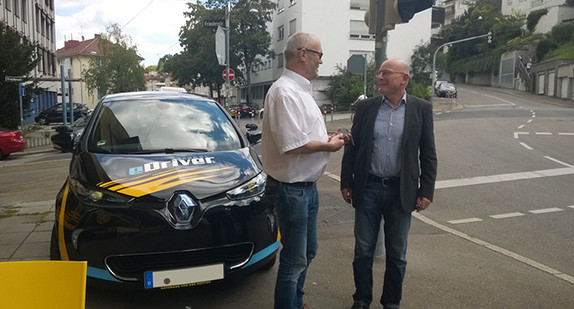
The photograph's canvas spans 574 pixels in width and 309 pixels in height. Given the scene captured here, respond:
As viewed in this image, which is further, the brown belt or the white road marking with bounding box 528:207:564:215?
the white road marking with bounding box 528:207:564:215

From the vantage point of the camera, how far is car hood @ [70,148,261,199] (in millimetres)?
3385

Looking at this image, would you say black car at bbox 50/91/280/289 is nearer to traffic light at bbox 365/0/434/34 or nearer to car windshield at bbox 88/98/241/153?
car windshield at bbox 88/98/241/153

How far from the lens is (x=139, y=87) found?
4375cm

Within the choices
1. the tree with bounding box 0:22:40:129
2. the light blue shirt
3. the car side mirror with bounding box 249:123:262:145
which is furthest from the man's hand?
the tree with bounding box 0:22:40:129

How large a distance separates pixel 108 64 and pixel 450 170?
37091 millimetres

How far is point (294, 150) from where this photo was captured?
110 inches

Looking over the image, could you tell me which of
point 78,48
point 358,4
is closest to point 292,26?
point 358,4

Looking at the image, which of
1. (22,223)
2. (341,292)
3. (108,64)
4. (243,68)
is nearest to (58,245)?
(341,292)

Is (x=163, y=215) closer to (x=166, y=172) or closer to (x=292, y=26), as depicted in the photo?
(x=166, y=172)

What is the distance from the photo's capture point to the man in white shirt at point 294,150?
2.80 m

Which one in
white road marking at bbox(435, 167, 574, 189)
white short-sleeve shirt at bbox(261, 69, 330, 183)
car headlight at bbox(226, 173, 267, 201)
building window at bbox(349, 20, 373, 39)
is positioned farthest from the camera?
building window at bbox(349, 20, 373, 39)

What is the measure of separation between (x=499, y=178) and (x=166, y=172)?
295 inches

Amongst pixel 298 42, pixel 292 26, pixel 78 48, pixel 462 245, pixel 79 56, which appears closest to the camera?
pixel 298 42

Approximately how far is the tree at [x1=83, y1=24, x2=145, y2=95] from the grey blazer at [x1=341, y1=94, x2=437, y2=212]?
1563 inches
